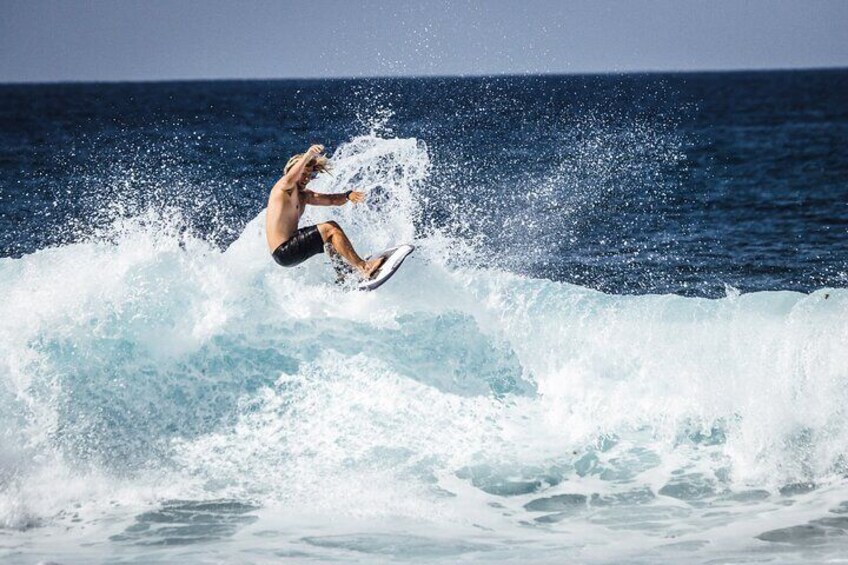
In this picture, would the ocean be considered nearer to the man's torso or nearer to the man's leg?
the man's leg

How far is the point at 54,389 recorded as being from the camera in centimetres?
1084

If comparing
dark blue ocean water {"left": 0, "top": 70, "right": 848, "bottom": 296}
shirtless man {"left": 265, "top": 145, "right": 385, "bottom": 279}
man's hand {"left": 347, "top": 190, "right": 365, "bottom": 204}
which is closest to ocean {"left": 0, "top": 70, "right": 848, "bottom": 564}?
shirtless man {"left": 265, "top": 145, "right": 385, "bottom": 279}

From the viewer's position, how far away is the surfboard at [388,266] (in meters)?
10.8

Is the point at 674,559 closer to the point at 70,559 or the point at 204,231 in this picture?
the point at 70,559

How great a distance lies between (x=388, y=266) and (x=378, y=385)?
1.36 m

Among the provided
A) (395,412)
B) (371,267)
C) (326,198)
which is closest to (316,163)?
(326,198)

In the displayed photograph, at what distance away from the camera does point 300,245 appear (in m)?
10.8

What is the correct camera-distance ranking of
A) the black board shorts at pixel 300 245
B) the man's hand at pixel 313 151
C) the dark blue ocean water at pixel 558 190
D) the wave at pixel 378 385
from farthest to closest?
the dark blue ocean water at pixel 558 190 < the black board shorts at pixel 300 245 < the man's hand at pixel 313 151 < the wave at pixel 378 385

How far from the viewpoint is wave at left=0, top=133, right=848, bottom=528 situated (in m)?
9.89

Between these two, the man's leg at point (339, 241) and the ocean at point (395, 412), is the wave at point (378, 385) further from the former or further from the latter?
the man's leg at point (339, 241)

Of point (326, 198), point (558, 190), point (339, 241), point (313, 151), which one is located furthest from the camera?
point (558, 190)

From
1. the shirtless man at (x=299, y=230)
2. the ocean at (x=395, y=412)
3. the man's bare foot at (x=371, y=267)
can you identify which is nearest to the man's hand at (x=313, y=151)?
the shirtless man at (x=299, y=230)

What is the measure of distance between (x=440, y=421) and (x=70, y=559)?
13.4ft

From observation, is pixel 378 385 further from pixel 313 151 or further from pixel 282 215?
pixel 313 151
